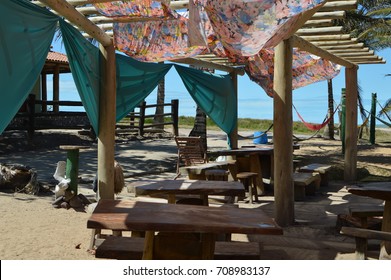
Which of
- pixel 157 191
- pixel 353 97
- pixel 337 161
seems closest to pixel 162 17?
pixel 157 191

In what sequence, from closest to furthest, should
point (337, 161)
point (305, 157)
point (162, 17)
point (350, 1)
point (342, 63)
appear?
1. point (350, 1)
2. point (162, 17)
3. point (342, 63)
4. point (337, 161)
5. point (305, 157)

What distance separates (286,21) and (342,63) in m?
4.89

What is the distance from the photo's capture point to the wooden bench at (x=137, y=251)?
316 cm

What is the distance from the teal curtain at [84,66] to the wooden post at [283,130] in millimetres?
2110

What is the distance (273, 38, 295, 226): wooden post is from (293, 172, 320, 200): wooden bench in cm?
158

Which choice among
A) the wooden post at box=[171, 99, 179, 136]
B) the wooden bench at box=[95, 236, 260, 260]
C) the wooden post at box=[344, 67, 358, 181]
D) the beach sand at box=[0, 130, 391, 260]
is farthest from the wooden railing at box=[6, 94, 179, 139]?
the wooden bench at box=[95, 236, 260, 260]

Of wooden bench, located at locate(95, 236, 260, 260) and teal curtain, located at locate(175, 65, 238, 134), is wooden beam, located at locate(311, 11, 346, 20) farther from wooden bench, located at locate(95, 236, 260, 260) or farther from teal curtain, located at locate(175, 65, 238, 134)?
teal curtain, located at locate(175, 65, 238, 134)

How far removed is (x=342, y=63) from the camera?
8.75m

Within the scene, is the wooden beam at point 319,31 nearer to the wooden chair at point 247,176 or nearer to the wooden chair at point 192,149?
the wooden chair at point 247,176

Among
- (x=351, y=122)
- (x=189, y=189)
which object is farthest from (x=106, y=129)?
(x=351, y=122)

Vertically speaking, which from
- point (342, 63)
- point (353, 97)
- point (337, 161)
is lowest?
point (337, 161)

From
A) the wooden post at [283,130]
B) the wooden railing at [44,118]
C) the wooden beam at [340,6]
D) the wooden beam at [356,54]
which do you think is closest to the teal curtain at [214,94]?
the wooden beam at [356,54]
